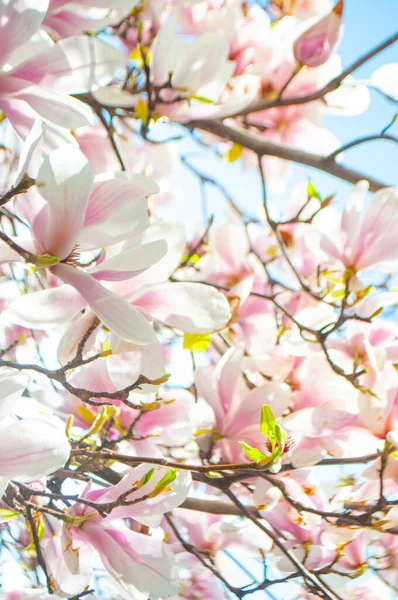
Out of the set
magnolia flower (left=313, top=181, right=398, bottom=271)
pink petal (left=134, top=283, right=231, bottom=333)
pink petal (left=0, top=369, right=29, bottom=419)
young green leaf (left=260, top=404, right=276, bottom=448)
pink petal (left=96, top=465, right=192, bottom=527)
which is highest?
magnolia flower (left=313, top=181, right=398, bottom=271)

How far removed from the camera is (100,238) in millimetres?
487

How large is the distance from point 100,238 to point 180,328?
6.7 inches

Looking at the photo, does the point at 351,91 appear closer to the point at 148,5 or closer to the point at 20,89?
the point at 148,5

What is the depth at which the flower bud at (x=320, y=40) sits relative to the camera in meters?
0.99

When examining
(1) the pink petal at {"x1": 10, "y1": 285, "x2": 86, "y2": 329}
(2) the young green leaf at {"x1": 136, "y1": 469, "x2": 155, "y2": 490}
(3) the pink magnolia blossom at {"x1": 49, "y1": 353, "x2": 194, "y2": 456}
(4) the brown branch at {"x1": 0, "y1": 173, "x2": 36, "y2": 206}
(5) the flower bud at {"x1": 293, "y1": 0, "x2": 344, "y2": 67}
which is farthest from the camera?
(5) the flower bud at {"x1": 293, "y1": 0, "x2": 344, "y2": 67}

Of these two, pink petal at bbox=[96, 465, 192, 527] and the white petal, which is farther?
the white petal

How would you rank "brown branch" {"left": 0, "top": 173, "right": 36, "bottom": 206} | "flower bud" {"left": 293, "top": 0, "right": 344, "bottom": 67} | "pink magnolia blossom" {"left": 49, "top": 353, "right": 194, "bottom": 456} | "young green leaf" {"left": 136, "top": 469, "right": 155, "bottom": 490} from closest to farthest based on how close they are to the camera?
"brown branch" {"left": 0, "top": 173, "right": 36, "bottom": 206} → "young green leaf" {"left": 136, "top": 469, "right": 155, "bottom": 490} → "pink magnolia blossom" {"left": 49, "top": 353, "right": 194, "bottom": 456} → "flower bud" {"left": 293, "top": 0, "right": 344, "bottom": 67}

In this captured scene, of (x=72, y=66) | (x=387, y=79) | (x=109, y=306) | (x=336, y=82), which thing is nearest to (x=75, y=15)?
(x=72, y=66)

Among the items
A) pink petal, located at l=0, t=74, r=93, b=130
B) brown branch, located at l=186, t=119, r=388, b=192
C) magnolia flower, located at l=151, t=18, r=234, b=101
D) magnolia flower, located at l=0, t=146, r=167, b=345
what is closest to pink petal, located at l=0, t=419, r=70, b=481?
magnolia flower, located at l=0, t=146, r=167, b=345

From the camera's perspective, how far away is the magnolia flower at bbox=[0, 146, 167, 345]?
46 centimetres

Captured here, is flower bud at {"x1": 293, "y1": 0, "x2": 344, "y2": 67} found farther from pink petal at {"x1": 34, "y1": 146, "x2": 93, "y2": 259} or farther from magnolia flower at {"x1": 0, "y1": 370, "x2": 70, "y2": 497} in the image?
magnolia flower at {"x1": 0, "y1": 370, "x2": 70, "y2": 497}

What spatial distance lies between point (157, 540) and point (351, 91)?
957 millimetres

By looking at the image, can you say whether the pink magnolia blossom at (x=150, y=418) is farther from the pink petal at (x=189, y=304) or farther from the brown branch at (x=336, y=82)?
the brown branch at (x=336, y=82)

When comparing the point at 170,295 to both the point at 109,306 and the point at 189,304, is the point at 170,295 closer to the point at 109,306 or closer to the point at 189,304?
the point at 189,304
